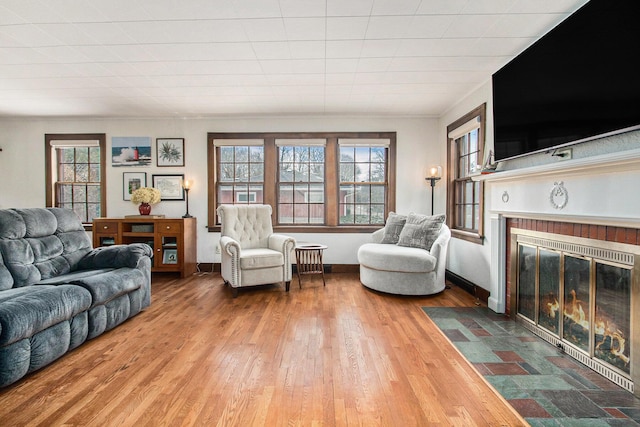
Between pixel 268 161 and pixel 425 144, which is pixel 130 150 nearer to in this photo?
pixel 268 161

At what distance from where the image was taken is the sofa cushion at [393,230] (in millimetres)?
4441

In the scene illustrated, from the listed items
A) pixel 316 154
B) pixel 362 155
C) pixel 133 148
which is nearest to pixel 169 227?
pixel 133 148

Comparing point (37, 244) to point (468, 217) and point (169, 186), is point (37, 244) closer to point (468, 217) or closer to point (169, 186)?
point (169, 186)

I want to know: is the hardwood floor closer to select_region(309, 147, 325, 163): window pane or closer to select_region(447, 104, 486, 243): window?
select_region(447, 104, 486, 243): window

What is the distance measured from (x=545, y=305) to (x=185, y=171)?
491cm

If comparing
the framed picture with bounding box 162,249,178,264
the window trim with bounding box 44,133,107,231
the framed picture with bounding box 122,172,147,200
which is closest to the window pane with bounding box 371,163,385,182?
the framed picture with bounding box 162,249,178,264

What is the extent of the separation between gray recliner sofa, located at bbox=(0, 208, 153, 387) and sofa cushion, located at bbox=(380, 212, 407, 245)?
2.91 m

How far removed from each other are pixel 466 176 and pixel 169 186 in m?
4.40

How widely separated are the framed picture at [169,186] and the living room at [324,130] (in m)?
0.08

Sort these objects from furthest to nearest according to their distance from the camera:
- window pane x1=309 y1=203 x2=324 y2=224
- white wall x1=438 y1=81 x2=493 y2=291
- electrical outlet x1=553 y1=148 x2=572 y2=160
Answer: window pane x1=309 y1=203 x2=324 y2=224, white wall x1=438 y1=81 x2=493 y2=291, electrical outlet x1=553 y1=148 x2=572 y2=160

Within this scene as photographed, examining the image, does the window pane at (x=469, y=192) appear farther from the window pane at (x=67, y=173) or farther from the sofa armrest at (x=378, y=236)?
the window pane at (x=67, y=173)

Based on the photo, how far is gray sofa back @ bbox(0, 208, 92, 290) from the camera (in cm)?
254

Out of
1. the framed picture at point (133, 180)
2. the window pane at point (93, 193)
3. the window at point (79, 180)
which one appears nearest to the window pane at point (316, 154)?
the framed picture at point (133, 180)

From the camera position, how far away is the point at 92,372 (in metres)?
2.07
